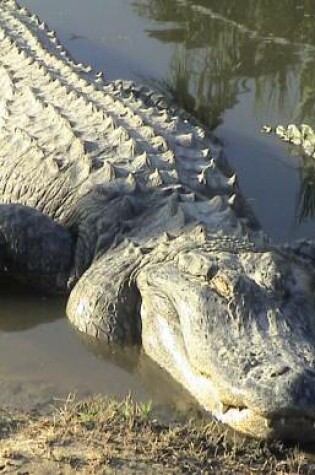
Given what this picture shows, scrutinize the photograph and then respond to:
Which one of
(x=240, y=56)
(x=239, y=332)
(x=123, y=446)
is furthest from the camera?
(x=240, y=56)

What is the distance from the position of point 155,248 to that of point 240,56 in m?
5.12

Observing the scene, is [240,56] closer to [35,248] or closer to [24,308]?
[35,248]

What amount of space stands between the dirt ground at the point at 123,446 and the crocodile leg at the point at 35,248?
133 centimetres

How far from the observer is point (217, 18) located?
10594 millimetres

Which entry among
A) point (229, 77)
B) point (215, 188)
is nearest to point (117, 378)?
point (215, 188)

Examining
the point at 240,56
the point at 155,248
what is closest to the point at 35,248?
the point at 155,248

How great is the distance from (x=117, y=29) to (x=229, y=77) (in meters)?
2.16

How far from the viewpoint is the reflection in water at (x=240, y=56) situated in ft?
26.0

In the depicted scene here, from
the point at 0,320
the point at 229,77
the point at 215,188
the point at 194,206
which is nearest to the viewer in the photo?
the point at 0,320

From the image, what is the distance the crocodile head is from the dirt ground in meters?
0.10

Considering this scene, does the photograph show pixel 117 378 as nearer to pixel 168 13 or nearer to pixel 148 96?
pixel 148 96

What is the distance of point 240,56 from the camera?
366 inches

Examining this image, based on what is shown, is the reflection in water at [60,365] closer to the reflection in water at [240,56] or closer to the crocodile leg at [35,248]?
the crocodile leg at [35,248]

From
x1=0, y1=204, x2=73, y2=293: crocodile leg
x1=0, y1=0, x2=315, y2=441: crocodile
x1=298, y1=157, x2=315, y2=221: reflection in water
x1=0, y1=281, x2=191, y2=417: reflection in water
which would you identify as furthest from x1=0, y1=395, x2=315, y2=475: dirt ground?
x1=298, y1=157, x2=315, y2=221: reflection in water
